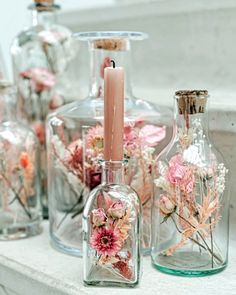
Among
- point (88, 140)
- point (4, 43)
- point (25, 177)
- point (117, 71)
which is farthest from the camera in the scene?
point (4, 43)

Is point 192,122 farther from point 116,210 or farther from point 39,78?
point 39,78

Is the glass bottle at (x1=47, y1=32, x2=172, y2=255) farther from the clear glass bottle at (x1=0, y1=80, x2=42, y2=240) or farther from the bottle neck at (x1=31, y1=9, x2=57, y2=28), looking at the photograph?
the bottle neck at (x1=31, y1=9, x2=57, y2=28)

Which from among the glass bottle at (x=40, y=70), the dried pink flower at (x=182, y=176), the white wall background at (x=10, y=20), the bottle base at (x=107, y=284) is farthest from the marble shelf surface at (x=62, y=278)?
the white wall background at (x=10, y=20)

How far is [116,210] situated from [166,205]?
0.09 meters

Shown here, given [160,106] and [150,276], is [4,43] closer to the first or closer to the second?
[160,106]

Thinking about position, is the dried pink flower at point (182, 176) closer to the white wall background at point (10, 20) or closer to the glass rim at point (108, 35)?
the glass rim at point (108, 35)

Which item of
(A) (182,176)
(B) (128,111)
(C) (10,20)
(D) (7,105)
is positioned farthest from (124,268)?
(C) (10,20)

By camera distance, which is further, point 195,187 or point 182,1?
point 182,1

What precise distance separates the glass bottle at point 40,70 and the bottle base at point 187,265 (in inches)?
13.4

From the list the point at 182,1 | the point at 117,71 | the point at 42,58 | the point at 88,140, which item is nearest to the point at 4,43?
the point at 42,58

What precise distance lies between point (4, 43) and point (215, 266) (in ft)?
2.63

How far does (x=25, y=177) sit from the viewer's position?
0.93 metres

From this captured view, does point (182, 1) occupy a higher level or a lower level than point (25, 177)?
higher

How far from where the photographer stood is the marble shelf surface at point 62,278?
682 mm
